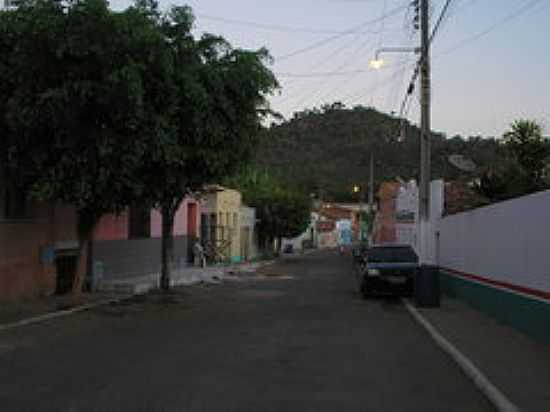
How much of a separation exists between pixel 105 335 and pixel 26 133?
5.15 metres

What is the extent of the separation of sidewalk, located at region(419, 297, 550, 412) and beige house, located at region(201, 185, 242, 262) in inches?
1189

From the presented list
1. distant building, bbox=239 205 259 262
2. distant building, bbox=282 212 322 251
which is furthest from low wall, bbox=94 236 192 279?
distant building, bbox=282 212 322 251

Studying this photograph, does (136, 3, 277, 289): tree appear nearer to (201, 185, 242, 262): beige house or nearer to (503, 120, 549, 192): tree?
(503, 120, 549, 192): tree

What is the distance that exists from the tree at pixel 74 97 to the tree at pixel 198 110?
0.63 meters

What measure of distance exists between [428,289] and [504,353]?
9247 mm

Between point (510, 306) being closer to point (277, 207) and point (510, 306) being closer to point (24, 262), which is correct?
point (24, 262)

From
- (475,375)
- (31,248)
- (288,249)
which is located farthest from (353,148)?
(475,375)

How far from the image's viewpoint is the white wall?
14.5m

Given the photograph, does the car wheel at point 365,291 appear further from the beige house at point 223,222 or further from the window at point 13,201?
the beige house at point 223,222

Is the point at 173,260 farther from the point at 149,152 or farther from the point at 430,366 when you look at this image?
the point at 430,366

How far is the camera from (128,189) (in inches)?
770

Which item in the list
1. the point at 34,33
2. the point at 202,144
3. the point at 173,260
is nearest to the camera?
the point at 34,33

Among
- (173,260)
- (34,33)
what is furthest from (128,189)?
(173,260)

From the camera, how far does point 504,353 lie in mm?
13203
